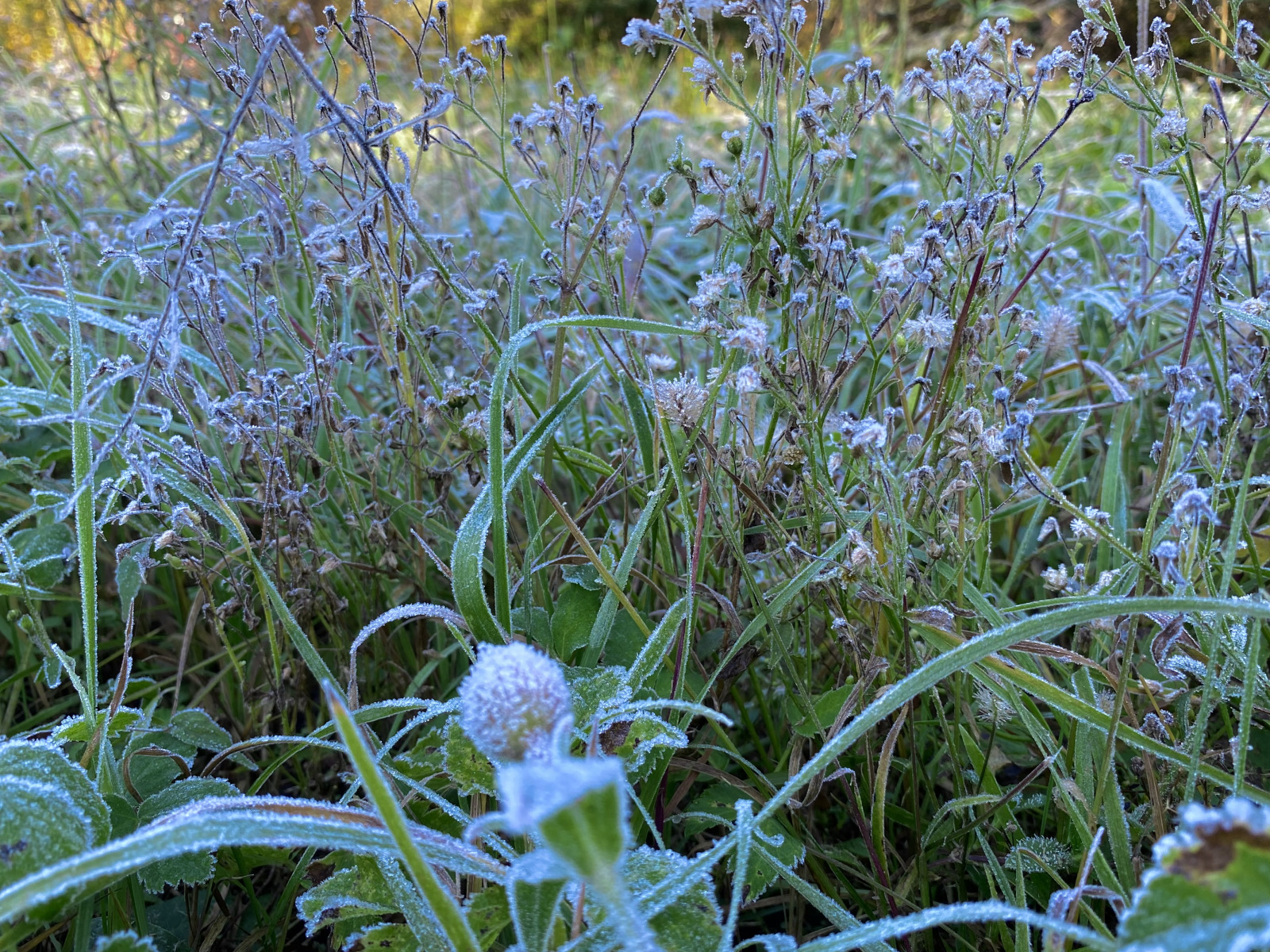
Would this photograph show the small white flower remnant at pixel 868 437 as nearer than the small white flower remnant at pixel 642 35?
Yes

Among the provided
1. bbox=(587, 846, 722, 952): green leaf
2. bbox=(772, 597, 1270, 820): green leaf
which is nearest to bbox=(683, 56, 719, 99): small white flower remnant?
bbox=(772, 597, 1270, 820): green leaf

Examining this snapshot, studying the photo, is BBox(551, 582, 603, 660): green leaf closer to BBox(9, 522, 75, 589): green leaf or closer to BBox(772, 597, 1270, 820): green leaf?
BBox(772, 597, 1270, 820): green leaf

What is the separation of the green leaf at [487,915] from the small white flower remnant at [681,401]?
1.55 ft

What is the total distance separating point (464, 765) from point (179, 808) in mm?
269

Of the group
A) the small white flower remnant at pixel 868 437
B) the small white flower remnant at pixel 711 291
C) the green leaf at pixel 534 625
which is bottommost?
the green leaf at pixel 534 625

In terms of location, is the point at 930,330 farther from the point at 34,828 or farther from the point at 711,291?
the point at 34,828

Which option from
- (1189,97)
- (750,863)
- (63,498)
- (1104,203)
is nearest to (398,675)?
(63,498)

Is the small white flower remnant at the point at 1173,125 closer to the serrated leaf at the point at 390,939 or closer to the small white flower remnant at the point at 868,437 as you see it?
the small white flower remnant at the point at 868,437

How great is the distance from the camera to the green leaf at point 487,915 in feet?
2.42

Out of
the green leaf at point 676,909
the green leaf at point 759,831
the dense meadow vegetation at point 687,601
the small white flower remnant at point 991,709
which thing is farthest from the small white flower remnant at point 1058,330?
the green leaf at point 676,909

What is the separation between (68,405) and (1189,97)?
155 inches

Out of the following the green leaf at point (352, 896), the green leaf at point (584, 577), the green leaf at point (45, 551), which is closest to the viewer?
the green leaf at point (352, 896)

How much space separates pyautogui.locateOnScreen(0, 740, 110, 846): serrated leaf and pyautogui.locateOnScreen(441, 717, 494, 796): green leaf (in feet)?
0.91

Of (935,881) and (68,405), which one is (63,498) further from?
(935,881)
